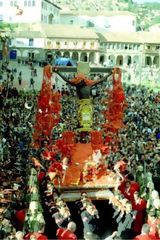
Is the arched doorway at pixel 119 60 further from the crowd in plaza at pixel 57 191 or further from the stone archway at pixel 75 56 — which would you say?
the crowd in plaza at pixel 57 191

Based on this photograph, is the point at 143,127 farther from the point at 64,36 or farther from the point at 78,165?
the point at 64,36

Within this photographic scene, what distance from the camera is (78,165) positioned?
15.2 metres

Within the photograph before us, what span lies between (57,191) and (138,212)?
7.59ft

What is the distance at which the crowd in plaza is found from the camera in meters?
11.1

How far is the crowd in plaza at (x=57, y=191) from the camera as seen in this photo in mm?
11062

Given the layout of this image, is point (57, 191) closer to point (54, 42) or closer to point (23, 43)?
point (23, 43)

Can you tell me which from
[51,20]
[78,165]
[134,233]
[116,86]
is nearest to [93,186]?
[78,165]

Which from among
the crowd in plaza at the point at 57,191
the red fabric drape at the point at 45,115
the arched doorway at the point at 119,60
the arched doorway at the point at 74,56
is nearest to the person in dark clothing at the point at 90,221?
the crowd in plaza at the point at 57,191

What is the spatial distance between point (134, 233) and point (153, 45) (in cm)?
7201

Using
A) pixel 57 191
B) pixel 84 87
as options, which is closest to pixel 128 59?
pixel 84 87

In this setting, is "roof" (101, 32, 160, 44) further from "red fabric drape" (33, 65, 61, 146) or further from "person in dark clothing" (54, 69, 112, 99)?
"person in dark clothing" (54, 69, 112, 99)

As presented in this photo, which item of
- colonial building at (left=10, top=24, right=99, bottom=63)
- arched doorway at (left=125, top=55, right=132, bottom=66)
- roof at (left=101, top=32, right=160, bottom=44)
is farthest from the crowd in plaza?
arched doorway at (left=125, top=55, right=132, bottom=66)

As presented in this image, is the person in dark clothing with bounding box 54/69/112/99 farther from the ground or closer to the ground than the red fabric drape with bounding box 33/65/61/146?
farther from the ground

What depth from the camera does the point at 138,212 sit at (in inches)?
483
